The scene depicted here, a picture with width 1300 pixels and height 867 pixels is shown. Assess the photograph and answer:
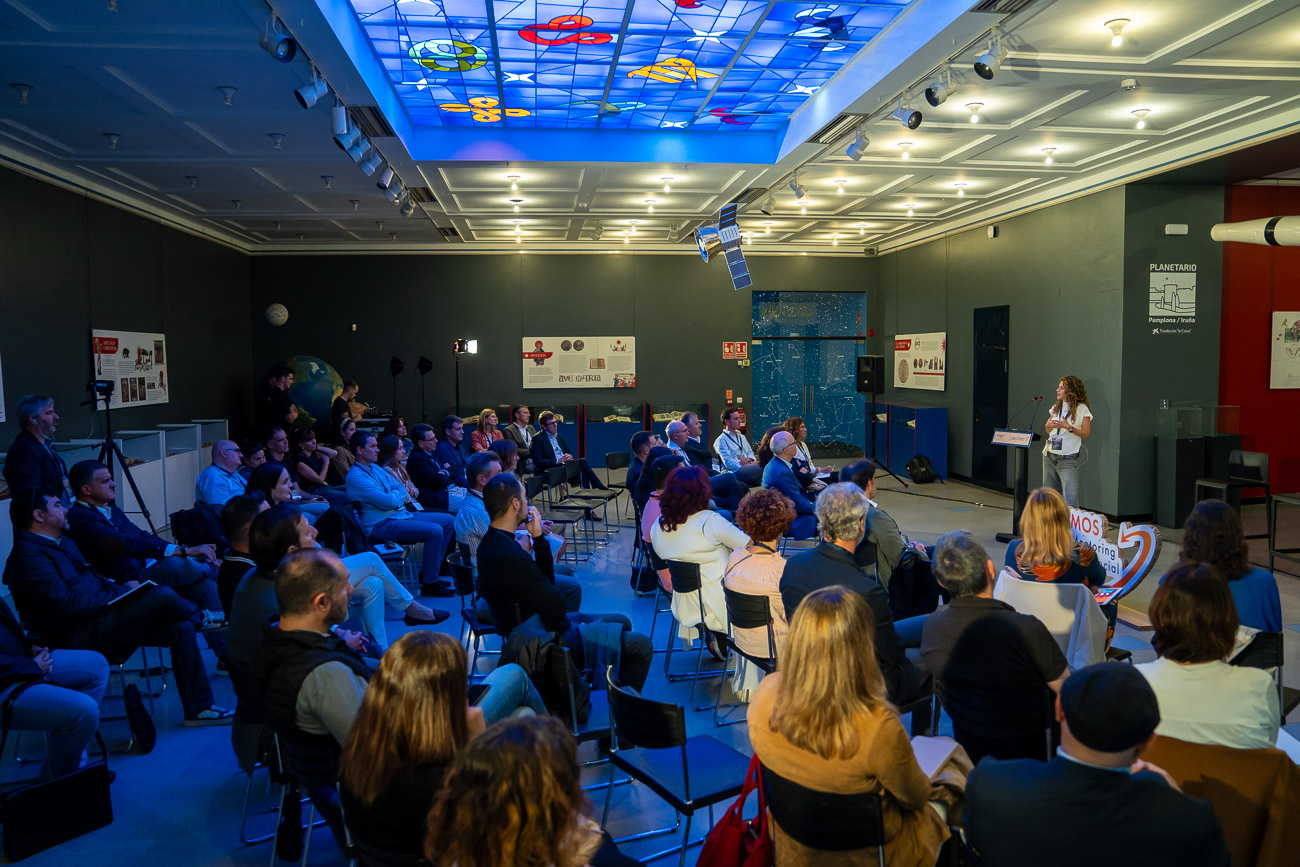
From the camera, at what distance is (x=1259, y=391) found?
29.4 feet

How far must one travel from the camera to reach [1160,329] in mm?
8672

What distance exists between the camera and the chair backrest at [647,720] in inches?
99.7

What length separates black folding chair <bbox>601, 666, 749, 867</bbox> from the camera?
8.34ft

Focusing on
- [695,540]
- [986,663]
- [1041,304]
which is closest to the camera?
[986,663]

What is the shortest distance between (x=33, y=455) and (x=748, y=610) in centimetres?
535

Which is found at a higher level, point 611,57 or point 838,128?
point 611,57

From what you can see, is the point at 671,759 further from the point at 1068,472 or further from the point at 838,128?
the point at 1068,472

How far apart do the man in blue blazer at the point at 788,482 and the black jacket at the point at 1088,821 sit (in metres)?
4.41

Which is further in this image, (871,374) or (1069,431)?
(871,374)

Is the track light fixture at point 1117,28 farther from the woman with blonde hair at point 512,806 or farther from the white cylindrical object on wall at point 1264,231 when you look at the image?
the woman with blonde hair at point 512,806

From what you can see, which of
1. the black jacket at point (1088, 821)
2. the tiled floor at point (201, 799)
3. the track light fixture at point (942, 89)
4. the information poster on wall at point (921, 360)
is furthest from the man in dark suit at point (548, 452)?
the black jacket at point (1088, 821)

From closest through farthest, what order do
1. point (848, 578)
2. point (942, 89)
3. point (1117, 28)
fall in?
point (848, 578), point (1117, 28), point (942, 89)

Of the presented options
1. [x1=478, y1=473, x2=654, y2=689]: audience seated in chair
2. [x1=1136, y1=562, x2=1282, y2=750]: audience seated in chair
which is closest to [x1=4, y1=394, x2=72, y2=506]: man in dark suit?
[x1=478, y1=473, x2=654, y2=689]: audience seated in chair

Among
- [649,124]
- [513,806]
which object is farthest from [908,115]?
[513,806]
